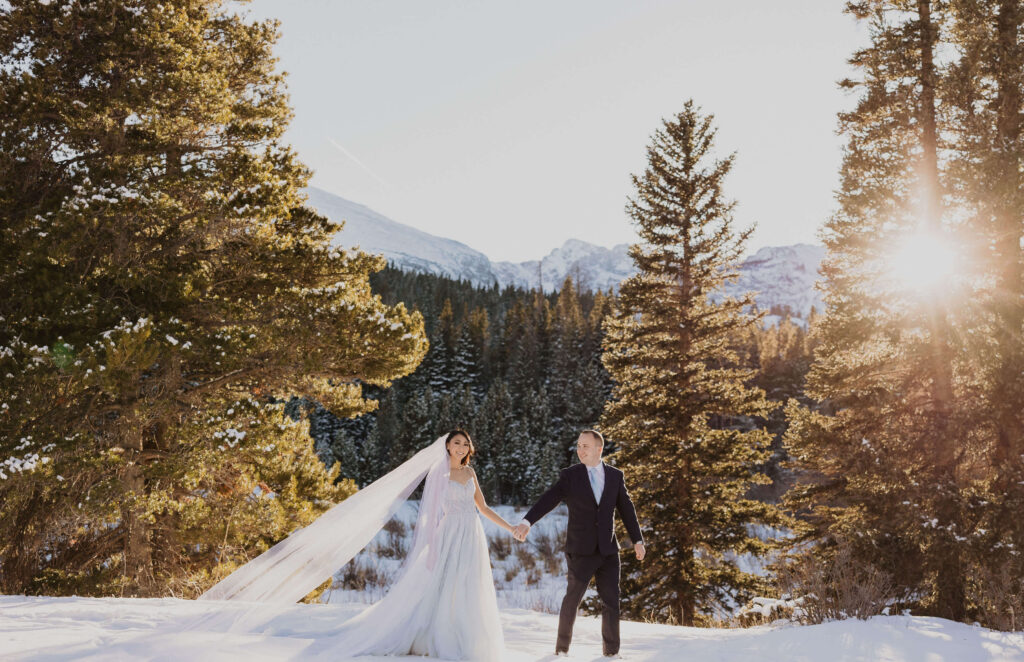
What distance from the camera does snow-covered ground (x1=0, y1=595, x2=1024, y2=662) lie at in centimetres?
448

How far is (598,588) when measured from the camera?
5586mm

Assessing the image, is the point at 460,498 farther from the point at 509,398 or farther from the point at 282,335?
the point at 509,398

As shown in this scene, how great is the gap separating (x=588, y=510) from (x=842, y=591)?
16.5ft

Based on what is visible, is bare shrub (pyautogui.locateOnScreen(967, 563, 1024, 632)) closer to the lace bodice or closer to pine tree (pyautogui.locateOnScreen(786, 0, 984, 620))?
pine tree (pyautogui.locateOnScreen(786, 0, 984, 620))

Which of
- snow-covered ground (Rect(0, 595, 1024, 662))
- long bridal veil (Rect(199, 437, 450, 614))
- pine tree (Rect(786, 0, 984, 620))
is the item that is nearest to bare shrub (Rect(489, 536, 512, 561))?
pine tree (Rect(786, 0, 984, 620))

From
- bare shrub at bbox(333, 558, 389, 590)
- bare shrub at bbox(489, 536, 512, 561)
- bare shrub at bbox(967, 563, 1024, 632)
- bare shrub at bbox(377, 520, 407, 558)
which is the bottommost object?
bare shrub at bbox(489, 536, 512, 561)

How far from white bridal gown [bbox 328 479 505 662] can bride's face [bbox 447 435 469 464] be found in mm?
521

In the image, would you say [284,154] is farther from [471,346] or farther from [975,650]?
[471,346]

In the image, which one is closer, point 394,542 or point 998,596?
point 998,596

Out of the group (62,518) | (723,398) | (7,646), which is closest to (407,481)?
(7,646)

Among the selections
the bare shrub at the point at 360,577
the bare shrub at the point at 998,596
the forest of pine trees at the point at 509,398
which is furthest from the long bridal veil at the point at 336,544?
the forest of pine trees at the point at 509,398

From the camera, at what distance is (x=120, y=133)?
10.1 metres

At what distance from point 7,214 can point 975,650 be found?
45.5ft

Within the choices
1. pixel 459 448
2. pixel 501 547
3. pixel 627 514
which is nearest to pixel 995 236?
pixel 627 514
